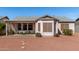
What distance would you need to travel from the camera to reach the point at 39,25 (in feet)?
48.1

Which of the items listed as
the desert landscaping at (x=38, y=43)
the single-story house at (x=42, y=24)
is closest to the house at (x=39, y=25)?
the single-story house at (x=42, y=24)

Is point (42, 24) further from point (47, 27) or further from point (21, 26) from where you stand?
point (21, 26)

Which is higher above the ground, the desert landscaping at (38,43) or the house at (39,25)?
the house at (39,25)

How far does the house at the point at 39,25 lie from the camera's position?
534 inches

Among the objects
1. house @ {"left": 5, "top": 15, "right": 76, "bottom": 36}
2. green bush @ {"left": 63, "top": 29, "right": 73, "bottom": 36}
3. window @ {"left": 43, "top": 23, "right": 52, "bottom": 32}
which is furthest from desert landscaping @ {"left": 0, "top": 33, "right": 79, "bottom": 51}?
window @ {"left": 43, "top": 23, "right": 52, "bottom": 32}

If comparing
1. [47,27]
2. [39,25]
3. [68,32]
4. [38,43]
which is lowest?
[38,43]

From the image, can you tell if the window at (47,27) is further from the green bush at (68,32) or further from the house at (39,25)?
the green bush at (68,32)

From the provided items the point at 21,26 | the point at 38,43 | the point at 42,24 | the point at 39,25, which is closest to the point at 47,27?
the point at 42,24

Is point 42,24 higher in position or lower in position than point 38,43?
higher

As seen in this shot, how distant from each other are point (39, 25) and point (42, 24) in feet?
4.37

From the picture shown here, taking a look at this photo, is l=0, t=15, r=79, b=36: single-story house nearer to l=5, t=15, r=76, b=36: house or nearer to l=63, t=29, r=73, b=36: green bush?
l=5, t=15, r=76, b=36: house

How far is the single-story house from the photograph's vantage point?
44.3 ft
